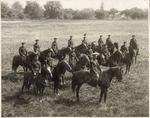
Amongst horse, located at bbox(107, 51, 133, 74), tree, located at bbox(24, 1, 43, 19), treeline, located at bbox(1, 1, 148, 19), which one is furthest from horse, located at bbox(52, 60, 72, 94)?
horse, located at bbox(107, 51, 133, 74)

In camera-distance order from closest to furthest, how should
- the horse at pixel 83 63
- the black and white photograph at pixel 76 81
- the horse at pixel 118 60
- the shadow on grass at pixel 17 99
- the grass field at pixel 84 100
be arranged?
the grass field at pixel 84 100, the black and white photograph at pixel 76 81, the shadow on grass at pixel 17 99, the horse at pixel 83 63, the horse at pixel 118 60

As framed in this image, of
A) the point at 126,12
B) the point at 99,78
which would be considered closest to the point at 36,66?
the point at 99,78

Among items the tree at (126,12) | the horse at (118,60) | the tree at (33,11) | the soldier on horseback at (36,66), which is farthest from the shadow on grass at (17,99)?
the tree at (126,12)

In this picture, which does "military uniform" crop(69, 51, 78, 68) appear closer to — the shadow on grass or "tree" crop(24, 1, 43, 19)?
"tree" crop(24, 1, 43, 19)

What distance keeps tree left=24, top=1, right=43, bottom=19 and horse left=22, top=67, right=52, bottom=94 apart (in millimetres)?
2515

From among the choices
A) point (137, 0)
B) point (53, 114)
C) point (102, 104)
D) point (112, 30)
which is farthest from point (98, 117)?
point (112, 30)

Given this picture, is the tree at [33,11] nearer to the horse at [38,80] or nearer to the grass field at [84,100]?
the grass field at [84,100]

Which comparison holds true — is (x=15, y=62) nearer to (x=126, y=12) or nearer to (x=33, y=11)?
(x=33, y=11)

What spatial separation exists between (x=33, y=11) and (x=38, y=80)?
4194 millimetres

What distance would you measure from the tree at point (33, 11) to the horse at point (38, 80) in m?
2.52

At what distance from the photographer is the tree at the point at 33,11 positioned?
12.5 meters

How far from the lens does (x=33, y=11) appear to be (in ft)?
46.6

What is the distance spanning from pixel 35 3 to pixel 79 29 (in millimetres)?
8829

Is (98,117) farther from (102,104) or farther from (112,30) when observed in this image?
(112,30)
